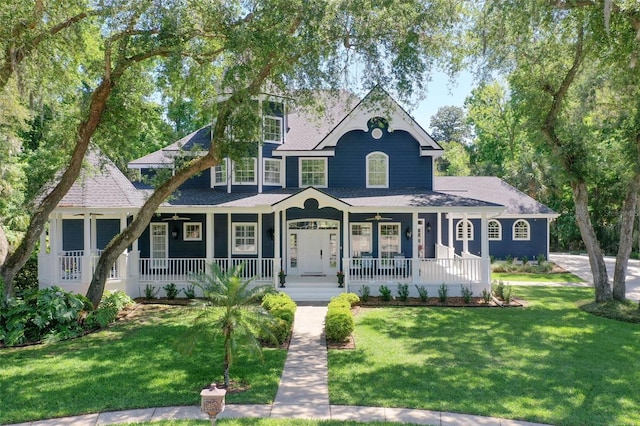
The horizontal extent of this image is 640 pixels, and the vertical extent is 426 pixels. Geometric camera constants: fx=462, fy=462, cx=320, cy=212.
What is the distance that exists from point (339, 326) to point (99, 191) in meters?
10.2

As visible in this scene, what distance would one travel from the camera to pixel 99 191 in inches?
623

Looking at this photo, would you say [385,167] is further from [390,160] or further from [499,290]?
[499,290]

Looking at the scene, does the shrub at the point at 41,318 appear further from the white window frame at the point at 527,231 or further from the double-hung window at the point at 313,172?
the white window frame at the point at 527,231

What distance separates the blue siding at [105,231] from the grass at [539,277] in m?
17.0

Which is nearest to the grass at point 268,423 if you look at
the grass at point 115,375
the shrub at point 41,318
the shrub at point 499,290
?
the grass at point 115,375

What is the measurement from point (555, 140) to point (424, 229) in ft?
21.8

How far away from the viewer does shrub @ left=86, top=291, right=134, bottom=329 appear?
1202 centimetres

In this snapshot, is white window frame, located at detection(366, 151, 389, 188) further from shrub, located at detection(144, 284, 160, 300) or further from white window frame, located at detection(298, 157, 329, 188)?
shrub, located at detection(144, 284, 160, 300)

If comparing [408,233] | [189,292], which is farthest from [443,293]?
[189,292]

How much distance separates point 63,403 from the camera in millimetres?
7031

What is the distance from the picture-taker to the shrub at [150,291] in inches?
624

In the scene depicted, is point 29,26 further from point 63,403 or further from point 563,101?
point 563,101

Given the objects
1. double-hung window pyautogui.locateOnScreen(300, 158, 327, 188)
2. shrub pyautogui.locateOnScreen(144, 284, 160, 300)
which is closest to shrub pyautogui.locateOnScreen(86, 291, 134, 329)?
shrub pyautogui.locateOnScreen(144, 284, 160, 300)

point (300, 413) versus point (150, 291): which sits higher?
point (150, 291)
